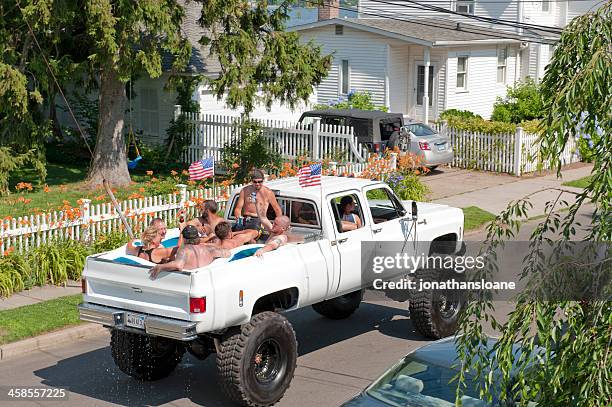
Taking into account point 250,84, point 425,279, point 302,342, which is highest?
point 250,84

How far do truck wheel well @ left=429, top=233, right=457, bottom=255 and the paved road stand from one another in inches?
43.0

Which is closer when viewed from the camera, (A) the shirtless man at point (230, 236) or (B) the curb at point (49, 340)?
(A) the shirtless man at point (230, 236)

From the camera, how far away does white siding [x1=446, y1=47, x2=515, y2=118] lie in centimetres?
3472

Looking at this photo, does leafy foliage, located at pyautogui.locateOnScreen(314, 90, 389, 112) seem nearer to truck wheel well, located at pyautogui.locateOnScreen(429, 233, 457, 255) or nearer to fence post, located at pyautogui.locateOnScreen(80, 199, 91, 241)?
fence post, located at pyautogui.locateOnScreen(80, 199, 91, 241)

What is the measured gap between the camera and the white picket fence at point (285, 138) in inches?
937

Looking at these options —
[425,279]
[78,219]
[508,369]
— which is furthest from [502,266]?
[508,369]

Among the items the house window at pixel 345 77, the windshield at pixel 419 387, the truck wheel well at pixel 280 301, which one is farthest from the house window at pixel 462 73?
the windshield at pixel 419 387

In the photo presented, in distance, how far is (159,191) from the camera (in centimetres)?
2097

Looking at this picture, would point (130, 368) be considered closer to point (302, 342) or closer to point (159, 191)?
point (302, 342)

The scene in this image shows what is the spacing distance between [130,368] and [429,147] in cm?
1638

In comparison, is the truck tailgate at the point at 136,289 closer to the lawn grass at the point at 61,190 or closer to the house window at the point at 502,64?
the lawn grass at the point at 61,190

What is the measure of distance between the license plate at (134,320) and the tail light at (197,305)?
64cm

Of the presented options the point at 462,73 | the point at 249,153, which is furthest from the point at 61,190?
the point at 462,73

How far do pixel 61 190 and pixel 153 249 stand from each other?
1106cm
